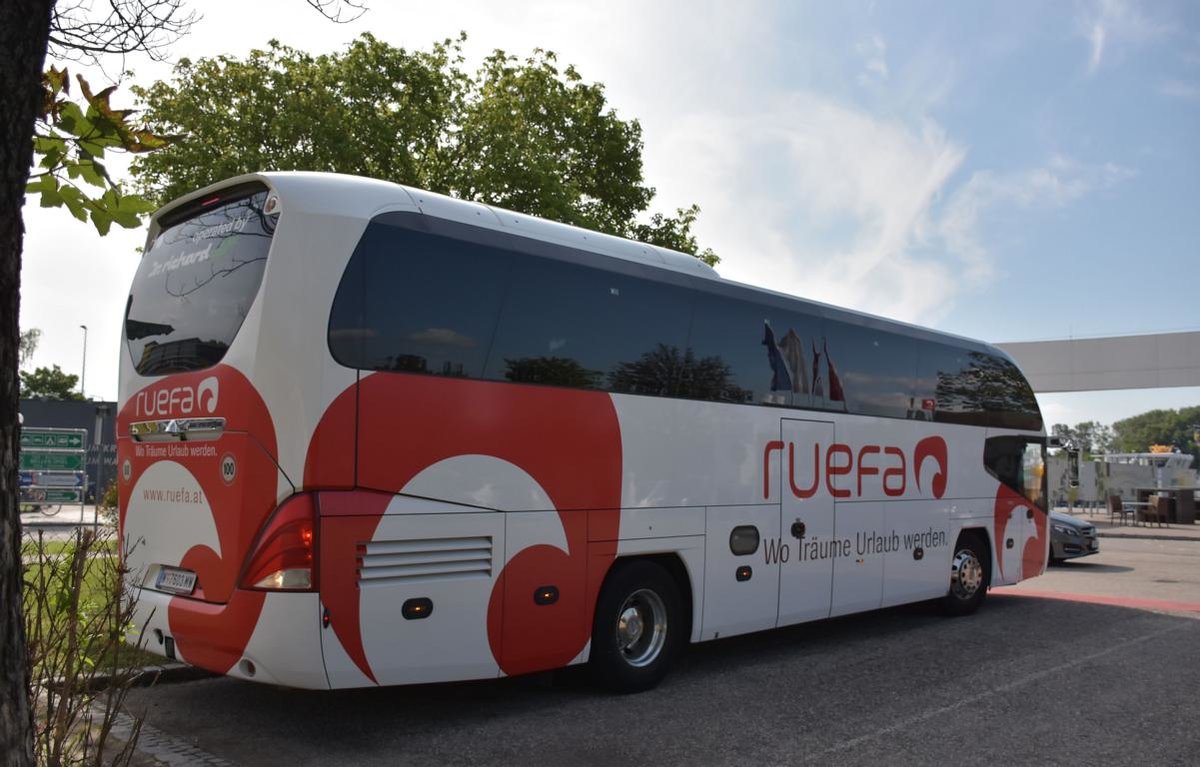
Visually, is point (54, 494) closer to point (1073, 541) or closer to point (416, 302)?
point (416, 302)

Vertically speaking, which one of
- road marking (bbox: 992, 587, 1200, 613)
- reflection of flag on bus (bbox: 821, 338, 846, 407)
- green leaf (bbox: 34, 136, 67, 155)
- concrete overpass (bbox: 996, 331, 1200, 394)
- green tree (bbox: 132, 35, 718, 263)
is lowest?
road marking (bbox: 992, 587, 1200, 613)

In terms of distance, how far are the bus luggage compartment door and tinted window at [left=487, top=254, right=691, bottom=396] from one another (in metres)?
1.21

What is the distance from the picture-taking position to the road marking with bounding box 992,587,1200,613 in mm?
12773

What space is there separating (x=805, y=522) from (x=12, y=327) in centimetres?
757

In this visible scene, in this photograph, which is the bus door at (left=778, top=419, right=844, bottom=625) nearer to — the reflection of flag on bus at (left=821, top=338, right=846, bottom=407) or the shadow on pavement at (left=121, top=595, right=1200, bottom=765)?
the reflection of flag on bus at (left=821, top=338, right=846, bottom=407)

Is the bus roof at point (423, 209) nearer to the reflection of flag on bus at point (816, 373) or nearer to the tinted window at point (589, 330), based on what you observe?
the tinted window at point (589, 330)

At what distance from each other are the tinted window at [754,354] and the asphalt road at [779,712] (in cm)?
252

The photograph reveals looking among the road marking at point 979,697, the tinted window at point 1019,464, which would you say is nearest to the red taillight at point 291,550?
the road marking at point 979,697

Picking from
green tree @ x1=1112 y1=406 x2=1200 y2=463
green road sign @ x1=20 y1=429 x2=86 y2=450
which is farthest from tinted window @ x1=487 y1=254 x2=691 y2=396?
green tree @ x1=1112 y1=406 x2=1200 y2=463

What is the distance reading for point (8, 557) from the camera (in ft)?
10.3

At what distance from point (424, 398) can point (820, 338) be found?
5011mm

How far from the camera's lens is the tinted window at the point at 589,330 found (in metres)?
6.96

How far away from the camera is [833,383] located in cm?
998

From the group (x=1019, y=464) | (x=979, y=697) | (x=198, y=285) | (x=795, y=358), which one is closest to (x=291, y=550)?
(x=198, y=285)
